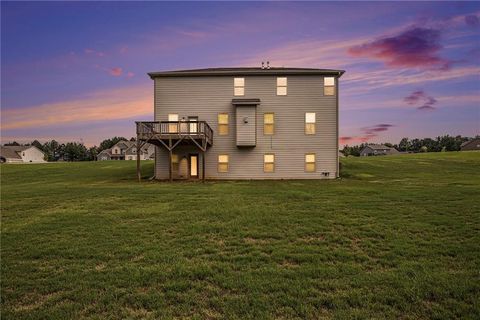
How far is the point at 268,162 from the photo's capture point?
72.6 ft

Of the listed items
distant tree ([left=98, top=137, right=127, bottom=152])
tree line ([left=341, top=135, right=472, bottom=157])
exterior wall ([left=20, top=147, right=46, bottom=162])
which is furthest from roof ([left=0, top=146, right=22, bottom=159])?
tree line ([left=341, top=135, right=472, bottom=157])

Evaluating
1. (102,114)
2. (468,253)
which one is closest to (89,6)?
(102,114)

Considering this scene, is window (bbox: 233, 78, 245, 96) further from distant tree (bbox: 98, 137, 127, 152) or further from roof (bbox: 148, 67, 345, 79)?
distant tree (bbox: 98, 137, 127, 152)

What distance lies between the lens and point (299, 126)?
22.0 m

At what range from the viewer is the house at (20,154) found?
7562 cm

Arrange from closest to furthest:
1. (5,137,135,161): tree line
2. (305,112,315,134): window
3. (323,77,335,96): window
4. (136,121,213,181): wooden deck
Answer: (136,121,213,181): wooden deck → (323,77,335,96): window → (305,112,315,134): window → (5,137,135,161): tree line

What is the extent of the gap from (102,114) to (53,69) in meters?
7.98

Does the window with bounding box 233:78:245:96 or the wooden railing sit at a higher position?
the window with bounding box 233:78:245:96

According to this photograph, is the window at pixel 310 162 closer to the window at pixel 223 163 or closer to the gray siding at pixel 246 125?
the gray siding at pixel 246 125

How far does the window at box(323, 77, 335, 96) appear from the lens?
21.9 m

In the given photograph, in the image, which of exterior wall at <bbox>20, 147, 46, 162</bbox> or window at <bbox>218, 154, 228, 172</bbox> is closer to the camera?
window at <bbox>218, 154, 228, 172</bbox>

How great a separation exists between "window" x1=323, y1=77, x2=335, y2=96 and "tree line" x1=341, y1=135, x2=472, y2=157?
10790cm

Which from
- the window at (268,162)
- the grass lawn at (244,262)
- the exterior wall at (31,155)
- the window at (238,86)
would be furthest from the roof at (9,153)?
the grass lawn at (244,262)

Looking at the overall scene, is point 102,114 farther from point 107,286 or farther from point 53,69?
point 107,286
